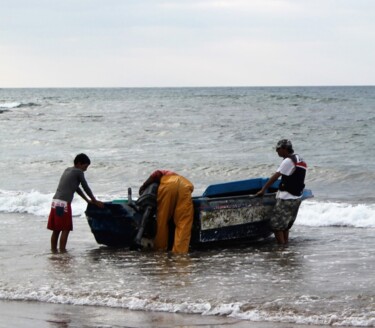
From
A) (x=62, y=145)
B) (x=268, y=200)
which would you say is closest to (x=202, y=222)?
(x=268, y=200)

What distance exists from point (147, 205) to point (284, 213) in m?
1.79

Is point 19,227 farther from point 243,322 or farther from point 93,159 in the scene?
point 93,159

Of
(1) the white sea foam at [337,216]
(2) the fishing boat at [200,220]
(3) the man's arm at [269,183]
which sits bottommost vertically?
(1) the white sea foam at [337,216]

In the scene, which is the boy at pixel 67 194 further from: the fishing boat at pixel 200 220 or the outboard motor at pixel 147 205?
the outboard motor at pixel 147 205

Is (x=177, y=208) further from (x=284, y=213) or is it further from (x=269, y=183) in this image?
(x=284, y=213)

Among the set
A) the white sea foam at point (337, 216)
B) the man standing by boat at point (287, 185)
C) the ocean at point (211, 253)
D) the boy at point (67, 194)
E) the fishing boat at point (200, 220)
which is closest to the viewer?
the ocean at point (211, 253)

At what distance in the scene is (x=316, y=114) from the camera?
49.2 m

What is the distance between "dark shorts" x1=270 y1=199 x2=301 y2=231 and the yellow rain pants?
3.69 ft

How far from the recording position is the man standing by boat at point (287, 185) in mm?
10836

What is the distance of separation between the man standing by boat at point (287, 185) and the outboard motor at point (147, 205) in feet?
4.63

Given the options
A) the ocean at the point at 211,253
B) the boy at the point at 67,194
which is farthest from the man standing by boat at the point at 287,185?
the boy at the point at 67,194

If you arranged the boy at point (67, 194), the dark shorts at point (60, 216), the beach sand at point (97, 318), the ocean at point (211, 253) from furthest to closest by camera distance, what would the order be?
the dark shorts at point (60, 216) < the boy at point (67, 194) < the ocean at point (211, 253) < the beach sand at point (97, 318)

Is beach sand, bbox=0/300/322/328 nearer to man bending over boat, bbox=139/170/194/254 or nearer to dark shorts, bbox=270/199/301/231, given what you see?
man bending over boat, bbox=139/170/194/254

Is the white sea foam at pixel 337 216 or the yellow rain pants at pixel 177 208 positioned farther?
the white sea foam at pixel 337 216
